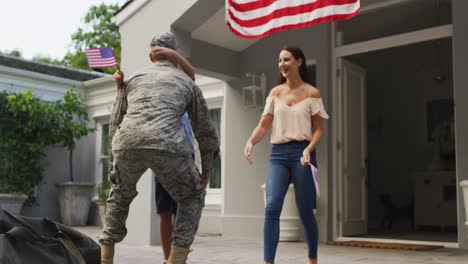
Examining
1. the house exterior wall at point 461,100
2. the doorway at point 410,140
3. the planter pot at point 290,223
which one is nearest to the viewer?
the house exterior wall at point 461,100

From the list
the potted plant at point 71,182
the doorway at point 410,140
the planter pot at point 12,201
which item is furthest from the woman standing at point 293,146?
the potted plant at point 71,182

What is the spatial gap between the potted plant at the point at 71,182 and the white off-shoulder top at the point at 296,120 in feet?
24.5

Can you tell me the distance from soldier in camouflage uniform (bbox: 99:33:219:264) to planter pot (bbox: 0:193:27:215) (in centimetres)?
712

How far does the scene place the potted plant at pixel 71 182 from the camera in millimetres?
10609

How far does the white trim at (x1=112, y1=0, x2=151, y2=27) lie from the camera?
6.71m

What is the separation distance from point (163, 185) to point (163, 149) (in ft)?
0.85

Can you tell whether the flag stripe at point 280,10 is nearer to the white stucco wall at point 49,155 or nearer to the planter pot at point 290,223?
the planter pot at point 290,223

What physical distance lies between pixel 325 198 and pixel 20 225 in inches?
183

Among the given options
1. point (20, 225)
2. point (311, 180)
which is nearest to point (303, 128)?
point (311, 180)

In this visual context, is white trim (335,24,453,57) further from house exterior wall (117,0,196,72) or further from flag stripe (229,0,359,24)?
house exterior wall (117,0,196,72)

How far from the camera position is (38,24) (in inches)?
1172

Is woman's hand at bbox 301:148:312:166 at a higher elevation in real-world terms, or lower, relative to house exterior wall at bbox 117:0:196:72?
lower

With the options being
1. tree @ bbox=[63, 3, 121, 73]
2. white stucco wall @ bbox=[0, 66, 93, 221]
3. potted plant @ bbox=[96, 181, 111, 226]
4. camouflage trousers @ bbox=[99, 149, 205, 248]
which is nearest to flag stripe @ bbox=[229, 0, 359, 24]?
camouflage trousers @ bbox=[99, 149, 205, 248]

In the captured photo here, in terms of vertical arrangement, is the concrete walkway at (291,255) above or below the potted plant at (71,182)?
below
